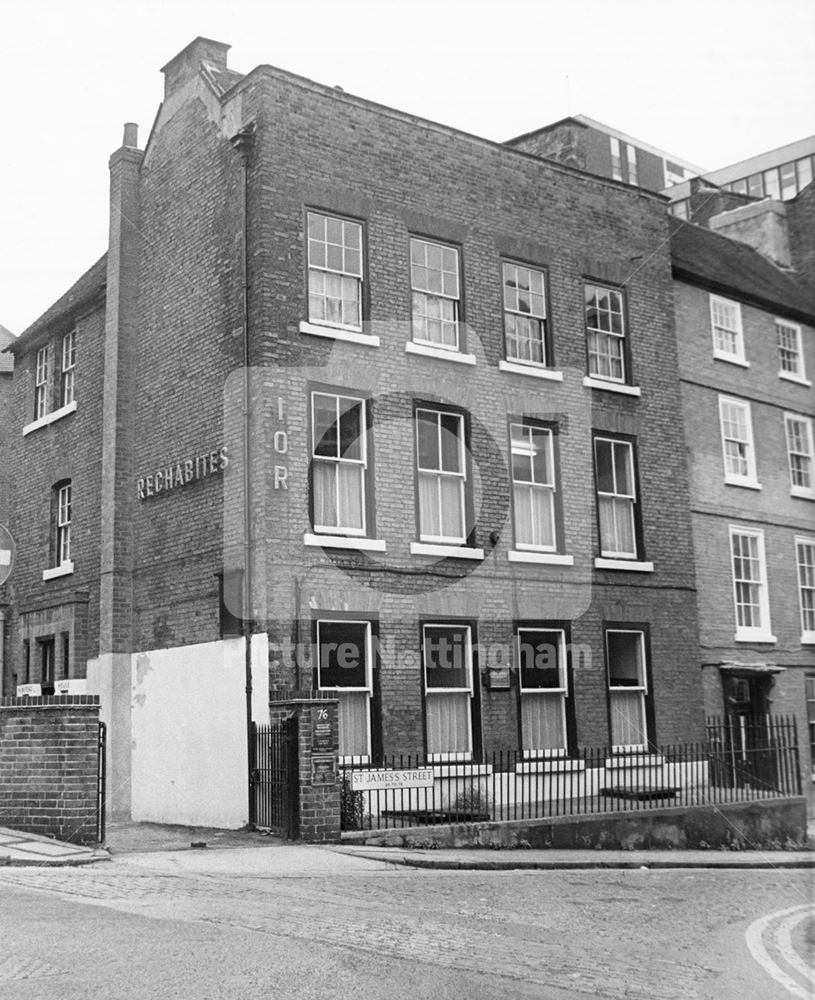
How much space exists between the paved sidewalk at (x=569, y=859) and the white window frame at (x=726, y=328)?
10.7 meters

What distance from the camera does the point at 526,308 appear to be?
20406 millimetres

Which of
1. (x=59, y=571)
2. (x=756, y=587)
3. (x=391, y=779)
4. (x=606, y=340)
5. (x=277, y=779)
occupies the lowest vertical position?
(x=391, y=779)

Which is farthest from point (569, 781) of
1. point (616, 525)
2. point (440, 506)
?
point (440, 506)

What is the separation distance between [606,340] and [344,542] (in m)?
7.22

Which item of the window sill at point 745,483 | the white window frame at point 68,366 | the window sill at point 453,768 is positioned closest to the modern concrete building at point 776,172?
the window sill at point 745,483

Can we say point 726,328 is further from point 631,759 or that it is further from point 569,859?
point 569,859

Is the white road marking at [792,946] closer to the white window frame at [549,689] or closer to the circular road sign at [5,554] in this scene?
the white window frame at [549,689]

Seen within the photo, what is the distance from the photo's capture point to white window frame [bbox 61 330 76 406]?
2247cm

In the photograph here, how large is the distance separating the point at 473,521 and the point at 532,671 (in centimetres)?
264

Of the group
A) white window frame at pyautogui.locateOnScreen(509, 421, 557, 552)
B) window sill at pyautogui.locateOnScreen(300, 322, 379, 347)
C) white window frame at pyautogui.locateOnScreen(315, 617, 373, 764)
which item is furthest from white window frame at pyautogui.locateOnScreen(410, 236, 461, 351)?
white window frame at pyautogui.locateOnScreen(315, 617, 373, 764)

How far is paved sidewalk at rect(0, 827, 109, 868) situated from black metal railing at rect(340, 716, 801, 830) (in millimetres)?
3677

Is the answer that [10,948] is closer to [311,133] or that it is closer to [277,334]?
[277,334]

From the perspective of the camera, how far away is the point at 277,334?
17094 mm

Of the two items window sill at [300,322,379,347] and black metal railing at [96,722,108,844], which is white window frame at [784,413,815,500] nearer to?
window sill at [300,322,379,347]
